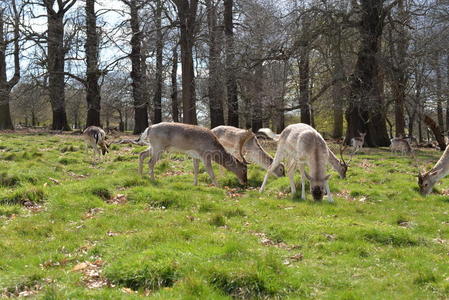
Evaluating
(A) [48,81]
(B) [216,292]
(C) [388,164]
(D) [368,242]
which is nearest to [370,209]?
(D) [368,242]

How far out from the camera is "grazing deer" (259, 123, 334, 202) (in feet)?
37.0

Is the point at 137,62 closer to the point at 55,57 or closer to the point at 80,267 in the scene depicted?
the point at 55,57

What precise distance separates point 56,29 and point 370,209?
26.5 metres

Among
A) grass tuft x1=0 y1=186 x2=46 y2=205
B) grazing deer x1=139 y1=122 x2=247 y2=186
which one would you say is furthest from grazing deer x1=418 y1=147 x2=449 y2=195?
grass tuft x1=0 y1=186 x2=46 y2=205

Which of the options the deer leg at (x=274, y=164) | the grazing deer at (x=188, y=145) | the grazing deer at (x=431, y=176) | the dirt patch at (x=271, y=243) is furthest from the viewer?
the grazing deer at (x=188, y=145)

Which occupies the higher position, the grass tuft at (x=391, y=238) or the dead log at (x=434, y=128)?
the dead log at (x=434, y=128)

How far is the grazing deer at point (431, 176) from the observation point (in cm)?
1259

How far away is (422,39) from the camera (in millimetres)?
23078

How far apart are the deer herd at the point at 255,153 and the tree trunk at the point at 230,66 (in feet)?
28.5

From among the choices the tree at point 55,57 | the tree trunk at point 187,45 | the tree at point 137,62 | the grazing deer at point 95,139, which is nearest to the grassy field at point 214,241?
the grazing deer at point 95,139

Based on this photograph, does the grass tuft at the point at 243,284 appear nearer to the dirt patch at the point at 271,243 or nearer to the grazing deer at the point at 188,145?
the dirt patch at the point at 271,243

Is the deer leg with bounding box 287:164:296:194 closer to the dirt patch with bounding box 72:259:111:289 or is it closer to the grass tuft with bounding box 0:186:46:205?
the grass tuft with bounding box 0:186:46:205

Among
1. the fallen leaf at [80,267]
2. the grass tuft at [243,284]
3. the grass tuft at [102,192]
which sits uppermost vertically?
the grass tuft at [102,192]

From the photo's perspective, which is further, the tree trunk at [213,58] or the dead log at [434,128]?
the tree trunk at [213,58]
